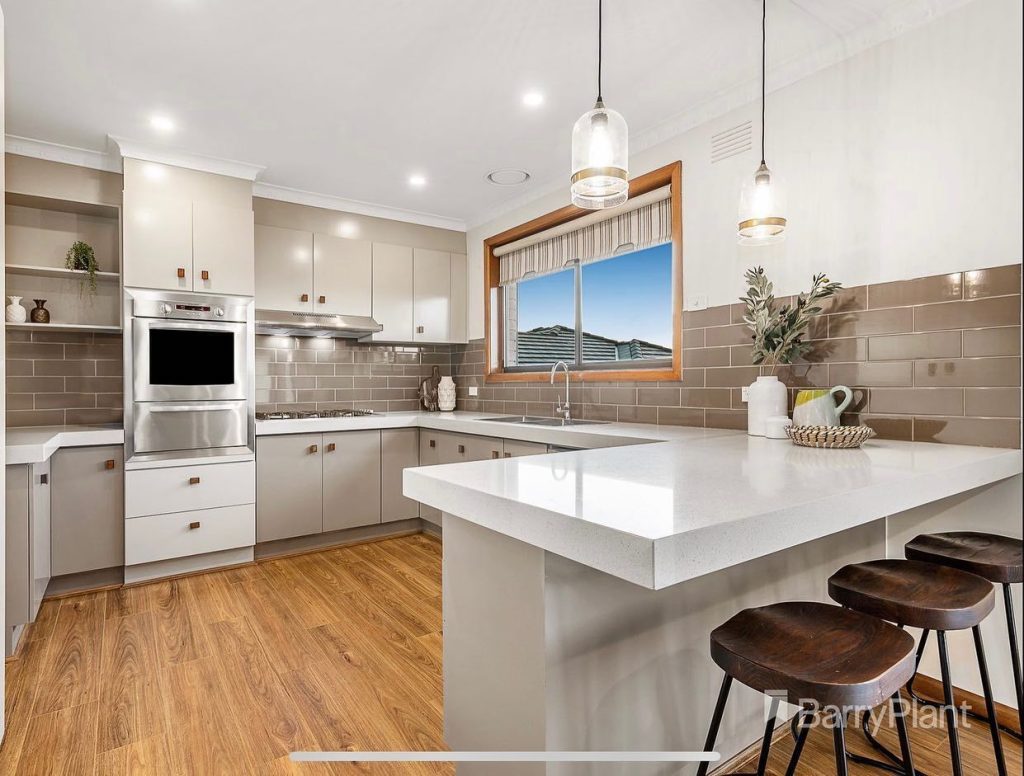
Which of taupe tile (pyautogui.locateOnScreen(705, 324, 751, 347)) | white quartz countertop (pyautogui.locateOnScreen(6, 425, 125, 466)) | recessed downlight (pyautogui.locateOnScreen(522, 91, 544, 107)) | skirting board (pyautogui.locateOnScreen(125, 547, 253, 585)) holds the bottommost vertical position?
skirting board (pyautogui.locateOnScreen(125, 547, 253, 585))

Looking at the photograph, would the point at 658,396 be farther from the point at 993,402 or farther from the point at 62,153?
the point at 62,153

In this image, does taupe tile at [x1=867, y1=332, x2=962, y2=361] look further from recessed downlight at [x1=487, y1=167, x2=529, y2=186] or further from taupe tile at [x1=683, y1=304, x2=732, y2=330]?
recessed downlight at [x1=487, y1=167, x2=529, y2=186]

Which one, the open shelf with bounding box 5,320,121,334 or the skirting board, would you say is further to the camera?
the skirting board

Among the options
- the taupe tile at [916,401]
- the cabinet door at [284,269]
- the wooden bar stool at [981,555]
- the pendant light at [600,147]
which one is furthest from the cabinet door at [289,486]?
the wooden bar stool at [981,555]

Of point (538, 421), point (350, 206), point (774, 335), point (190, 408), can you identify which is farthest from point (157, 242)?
point (774, 335)

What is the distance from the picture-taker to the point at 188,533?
3316mm

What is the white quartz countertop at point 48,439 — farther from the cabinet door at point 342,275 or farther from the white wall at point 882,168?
the white wall at point 882,168

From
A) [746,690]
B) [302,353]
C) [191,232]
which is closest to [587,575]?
[746,690]

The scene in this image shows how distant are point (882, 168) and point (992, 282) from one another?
23.0 inches

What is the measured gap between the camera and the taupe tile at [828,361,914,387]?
2137 millimetres

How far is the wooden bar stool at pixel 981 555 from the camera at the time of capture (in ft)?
5.15

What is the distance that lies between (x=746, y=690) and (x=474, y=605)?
917mm

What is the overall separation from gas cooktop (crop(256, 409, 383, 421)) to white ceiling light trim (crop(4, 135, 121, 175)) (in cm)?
A: 164

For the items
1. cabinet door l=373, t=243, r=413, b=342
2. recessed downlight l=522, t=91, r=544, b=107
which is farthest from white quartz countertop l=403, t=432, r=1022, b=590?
cabinet door l=373, t=243, r=413, b=342
